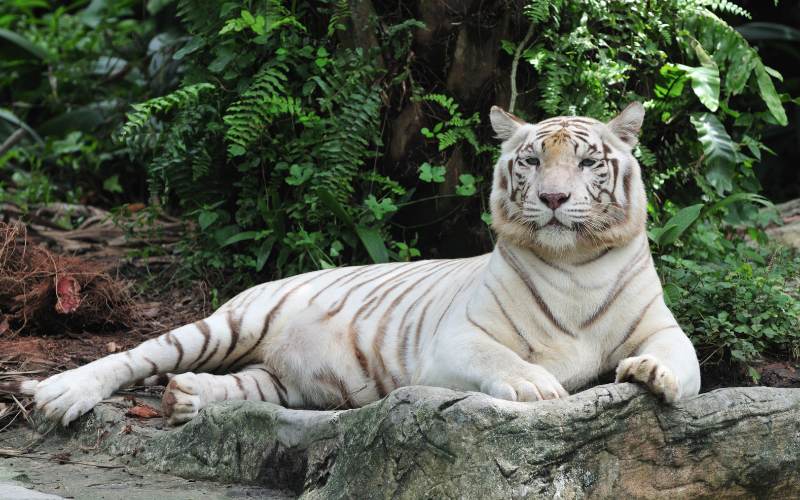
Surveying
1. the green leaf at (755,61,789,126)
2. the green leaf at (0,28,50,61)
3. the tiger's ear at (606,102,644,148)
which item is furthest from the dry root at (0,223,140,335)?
the green leaf at (0,28,50,61)

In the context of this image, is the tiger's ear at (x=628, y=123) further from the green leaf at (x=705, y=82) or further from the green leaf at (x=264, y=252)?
the green leaf at (x=264, y=252)

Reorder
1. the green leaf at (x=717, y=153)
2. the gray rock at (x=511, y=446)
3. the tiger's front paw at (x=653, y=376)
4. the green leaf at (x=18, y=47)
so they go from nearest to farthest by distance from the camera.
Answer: the gray rock at (x=511, y=446), the tiger's front paw at (x=653, y=376), the green leaf at (x=717, y=153), the green leaf at (x=18, y=47)

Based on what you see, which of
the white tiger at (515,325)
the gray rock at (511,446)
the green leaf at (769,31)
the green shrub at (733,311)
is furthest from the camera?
the green leaf at (769,31)

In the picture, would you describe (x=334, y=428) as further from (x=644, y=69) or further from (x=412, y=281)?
(x=644, y=69)

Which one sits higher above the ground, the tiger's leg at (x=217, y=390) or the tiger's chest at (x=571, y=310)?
the tiger's chest at (x=571, y=310)

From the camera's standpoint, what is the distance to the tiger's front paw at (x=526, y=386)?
3086 millimetres

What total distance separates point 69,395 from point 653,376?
2475 mm

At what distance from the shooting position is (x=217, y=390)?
4.20m

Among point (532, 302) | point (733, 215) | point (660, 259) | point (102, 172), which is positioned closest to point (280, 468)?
point (532, 302)

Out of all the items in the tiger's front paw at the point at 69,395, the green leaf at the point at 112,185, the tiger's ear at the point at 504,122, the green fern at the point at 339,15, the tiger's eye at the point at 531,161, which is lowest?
the green leaf at the point at 112,185

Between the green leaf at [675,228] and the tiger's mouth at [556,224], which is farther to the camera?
the green leaf at [675,228]

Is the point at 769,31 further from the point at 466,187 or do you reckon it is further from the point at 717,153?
the point at 466,187

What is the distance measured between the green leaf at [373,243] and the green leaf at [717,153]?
206 cm

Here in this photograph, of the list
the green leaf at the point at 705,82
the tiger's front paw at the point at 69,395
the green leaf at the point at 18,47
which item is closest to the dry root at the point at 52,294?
the tiger's front paw at the point at 69,395
